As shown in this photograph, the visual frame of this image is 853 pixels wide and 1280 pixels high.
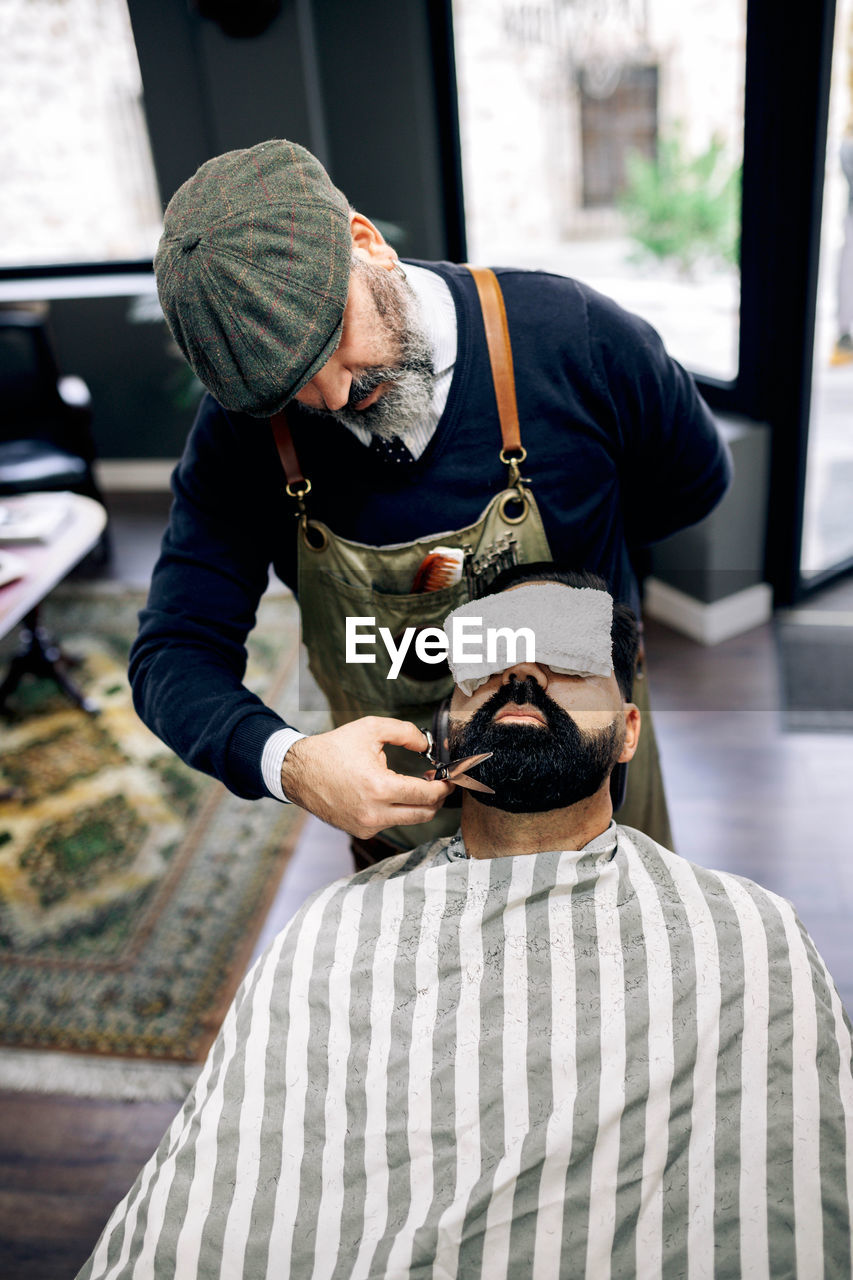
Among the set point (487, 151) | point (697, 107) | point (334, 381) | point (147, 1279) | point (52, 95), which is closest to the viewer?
point (147, 1279)

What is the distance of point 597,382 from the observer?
4.07 feet

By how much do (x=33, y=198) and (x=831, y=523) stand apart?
3.71 metres

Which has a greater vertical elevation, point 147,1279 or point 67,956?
point 147,1279

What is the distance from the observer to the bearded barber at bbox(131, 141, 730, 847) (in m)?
1.05

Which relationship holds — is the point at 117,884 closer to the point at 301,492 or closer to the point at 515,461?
the point at 301,492

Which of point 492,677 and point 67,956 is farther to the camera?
point 67,956

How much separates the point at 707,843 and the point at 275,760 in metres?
1.60

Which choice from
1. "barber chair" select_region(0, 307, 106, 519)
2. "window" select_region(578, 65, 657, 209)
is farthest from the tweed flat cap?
"barber chair" select_region(0, 307, 106, 519)

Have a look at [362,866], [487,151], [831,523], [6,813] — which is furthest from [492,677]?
[487,151]

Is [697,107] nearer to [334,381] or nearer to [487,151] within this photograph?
[487,151]

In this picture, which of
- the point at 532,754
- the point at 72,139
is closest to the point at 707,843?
the point at 532,754

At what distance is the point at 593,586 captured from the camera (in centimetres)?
126

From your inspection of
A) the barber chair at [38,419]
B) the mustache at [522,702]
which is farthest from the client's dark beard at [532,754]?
→ the barber chair at [38,419]

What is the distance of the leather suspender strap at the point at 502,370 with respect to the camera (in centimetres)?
121
